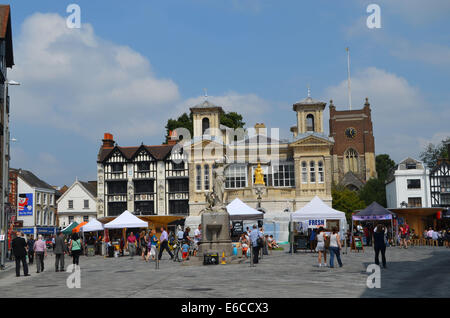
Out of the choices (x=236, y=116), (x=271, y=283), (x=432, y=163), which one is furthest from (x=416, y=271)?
(x=432, y=163)

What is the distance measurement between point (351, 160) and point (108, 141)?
45.3 metres

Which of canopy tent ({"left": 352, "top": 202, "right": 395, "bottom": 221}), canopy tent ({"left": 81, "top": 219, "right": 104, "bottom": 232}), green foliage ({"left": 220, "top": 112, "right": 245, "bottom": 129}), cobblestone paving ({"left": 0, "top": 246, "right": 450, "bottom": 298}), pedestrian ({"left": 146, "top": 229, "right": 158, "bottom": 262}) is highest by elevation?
green foliage ({"left": 220, "top": 112, "right": 245, "bottom": 129})

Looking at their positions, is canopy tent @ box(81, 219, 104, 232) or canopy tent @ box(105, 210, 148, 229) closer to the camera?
canopy tent @ box(105, 210, 148, 229)

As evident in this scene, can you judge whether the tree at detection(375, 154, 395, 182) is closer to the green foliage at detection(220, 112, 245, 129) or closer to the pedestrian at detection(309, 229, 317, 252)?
the green foliage at detection(220, 112, 245, 129)

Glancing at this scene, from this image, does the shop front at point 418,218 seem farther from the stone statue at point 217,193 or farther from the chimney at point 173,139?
the chimney at point 173,139

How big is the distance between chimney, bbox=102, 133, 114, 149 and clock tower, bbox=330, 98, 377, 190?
39839mm

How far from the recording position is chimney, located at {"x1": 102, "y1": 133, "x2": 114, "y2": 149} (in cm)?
7047

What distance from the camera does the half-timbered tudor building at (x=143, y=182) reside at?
6562 cm

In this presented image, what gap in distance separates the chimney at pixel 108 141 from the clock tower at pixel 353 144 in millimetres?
39839

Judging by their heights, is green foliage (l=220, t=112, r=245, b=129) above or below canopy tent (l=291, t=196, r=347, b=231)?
above

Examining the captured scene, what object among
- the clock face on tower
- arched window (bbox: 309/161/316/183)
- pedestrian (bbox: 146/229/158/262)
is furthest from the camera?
the clock face on tower

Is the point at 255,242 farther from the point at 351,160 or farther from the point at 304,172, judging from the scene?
→ the point at 351,160

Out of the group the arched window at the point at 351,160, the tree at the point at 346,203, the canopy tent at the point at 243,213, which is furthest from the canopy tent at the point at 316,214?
the arched window at the point at 351,160

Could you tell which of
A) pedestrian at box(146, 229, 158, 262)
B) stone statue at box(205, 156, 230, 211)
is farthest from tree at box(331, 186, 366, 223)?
stone statue at box(205, 156, 230, 211)
